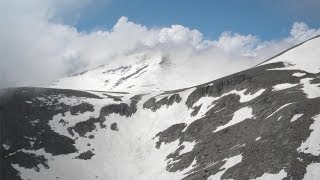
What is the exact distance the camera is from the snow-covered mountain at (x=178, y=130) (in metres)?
69.9

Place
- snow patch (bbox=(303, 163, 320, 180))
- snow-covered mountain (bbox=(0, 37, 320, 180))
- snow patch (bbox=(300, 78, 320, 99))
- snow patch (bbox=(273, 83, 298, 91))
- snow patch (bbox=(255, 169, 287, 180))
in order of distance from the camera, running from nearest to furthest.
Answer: snow patch (bbox=(303, 163, 320, 180)) < snow patch (bbox=(255, 169, 287, 180)) < snow-covered mountain (bbox=(0, 37, 320, 180)) < snow patch (bbox=(300, 78, 320, 99)) < snow patch (bbox=(273, 83, 298, 91))

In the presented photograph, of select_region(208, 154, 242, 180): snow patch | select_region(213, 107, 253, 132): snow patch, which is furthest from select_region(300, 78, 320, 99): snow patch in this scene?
select_region(208, 154, 242, 180): snow patch

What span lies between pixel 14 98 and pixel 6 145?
2714 cm

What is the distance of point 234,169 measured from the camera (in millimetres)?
70125

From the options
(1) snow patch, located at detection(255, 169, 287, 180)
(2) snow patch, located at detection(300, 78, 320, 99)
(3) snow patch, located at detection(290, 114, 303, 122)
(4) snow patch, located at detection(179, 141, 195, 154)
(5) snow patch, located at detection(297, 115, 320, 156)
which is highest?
(2) snow patch, located at detection(300, 78, 320, 99)

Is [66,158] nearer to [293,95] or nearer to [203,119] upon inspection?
[203,119]

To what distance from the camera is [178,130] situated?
4542 inches

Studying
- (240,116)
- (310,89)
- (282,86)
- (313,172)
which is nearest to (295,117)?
(313,172)

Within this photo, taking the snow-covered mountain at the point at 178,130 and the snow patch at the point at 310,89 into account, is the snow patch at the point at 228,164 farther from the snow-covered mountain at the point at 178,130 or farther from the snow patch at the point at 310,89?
the snow patch at the point at 310,89

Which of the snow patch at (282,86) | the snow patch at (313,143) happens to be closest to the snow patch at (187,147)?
the snow patch at (282,86)

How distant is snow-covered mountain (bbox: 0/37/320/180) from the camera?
69938 mm

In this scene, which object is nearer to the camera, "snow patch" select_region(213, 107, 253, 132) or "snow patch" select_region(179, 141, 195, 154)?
"snow patch" select_region(213, 107, 253, 132)

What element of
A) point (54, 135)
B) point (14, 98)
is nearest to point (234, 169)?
point (54, 135)

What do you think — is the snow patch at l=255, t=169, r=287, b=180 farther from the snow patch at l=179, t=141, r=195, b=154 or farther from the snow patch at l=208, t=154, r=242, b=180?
the snow patch at l=179, t=141, r=195, b=154
